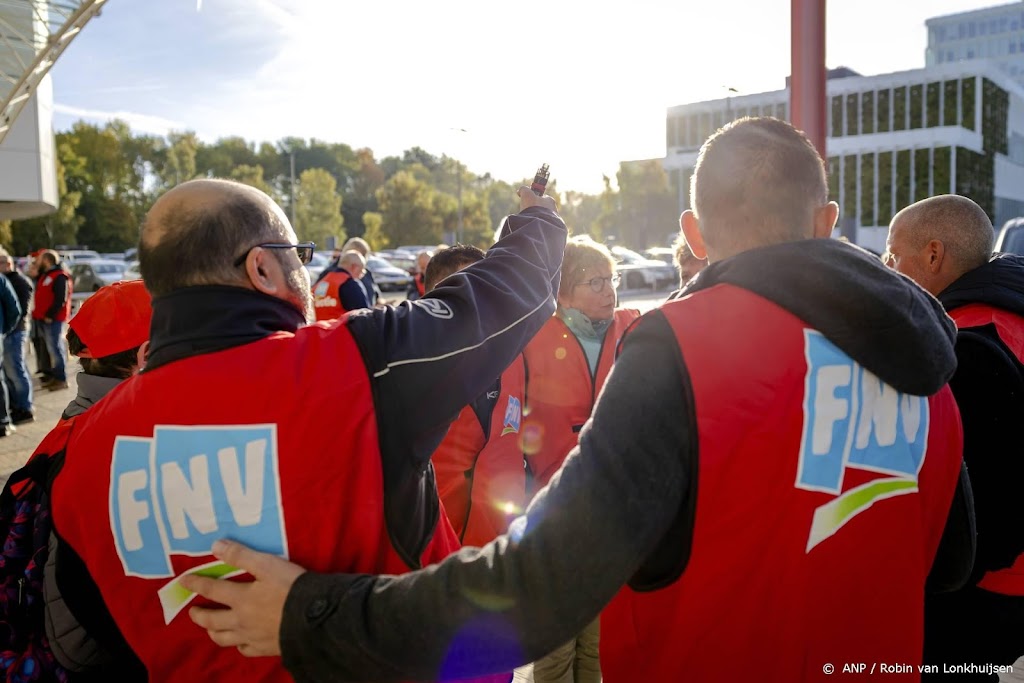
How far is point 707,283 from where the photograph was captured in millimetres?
1455

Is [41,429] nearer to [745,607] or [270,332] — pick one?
[270,332]

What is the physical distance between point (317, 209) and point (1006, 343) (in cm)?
6225

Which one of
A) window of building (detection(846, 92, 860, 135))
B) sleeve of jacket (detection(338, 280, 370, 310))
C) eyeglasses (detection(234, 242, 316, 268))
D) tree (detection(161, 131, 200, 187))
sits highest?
window of building (detection(846, 92, 860, 135))

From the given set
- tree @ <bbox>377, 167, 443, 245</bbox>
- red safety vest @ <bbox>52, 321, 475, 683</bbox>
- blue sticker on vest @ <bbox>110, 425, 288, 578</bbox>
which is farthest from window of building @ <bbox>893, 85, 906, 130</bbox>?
blue sticker on vest @ <bbox>110, 425, 288, 578</bbox>

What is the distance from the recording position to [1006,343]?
2.37 meters

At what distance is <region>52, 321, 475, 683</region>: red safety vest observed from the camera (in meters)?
1.42

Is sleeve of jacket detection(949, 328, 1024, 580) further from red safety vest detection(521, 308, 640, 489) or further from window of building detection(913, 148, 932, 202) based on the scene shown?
window of building detection(913, 148, 932, 202)

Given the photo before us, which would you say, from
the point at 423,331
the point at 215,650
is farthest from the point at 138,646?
the point at 423,331

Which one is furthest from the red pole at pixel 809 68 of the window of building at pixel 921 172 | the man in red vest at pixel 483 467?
Answer: the window of building at pixel 921 172

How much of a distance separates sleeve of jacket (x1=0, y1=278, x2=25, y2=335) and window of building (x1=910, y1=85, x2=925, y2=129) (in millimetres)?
62012

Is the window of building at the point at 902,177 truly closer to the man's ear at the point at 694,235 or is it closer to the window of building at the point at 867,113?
the window of building at the point at 867,113

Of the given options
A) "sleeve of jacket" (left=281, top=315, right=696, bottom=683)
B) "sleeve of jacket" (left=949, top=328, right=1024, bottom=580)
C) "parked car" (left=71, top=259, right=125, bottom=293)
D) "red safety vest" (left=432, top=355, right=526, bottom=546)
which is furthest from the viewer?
"parked car" (left=71, top=259, right=125, bottom=293)

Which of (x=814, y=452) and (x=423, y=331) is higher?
(x=423, y=331)

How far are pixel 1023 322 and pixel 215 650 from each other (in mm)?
2503
